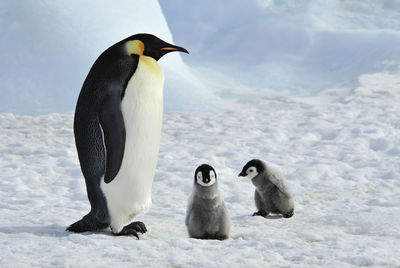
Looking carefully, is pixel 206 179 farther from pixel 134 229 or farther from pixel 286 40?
pixel 286 40

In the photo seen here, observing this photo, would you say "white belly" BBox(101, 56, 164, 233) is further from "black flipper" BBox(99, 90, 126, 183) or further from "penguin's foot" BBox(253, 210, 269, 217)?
"penguin's foot" BBox(253, 210, 269, 217)

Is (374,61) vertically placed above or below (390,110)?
above

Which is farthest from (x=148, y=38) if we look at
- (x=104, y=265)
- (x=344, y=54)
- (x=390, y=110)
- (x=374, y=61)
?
(x=344, y=54)

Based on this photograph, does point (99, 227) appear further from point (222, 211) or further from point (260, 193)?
point (260, 193)

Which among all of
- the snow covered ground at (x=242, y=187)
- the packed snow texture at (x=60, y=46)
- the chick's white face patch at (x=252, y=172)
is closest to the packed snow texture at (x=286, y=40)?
the packed snow texture at (x=60, y=46)

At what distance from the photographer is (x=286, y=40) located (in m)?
14.2

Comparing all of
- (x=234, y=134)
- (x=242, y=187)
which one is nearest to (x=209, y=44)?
(x=234, y=134)

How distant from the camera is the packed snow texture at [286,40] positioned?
492 inches

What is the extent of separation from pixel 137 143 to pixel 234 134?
12.7ft

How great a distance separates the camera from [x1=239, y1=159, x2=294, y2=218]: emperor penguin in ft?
13.0

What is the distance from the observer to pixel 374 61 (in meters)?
12.3

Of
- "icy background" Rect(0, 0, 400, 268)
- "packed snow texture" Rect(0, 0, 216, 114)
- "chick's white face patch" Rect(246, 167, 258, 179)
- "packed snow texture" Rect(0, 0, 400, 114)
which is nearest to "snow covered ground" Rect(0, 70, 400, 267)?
"icy background" Rect(0, 0, 400, 268)

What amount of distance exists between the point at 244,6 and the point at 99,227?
40.8ft

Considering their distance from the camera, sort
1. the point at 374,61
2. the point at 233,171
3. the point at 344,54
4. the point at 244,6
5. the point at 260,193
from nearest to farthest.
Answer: the point at 260,193
the point at 233,171
the point at 374,61
the point at 344,54
the point at 244,6
